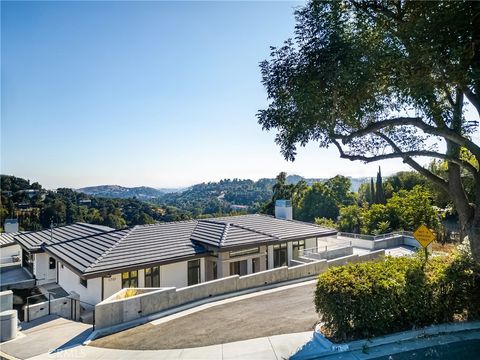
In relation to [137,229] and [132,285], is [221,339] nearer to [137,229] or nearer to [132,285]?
[132,285]

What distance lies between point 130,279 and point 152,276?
3.72 feet

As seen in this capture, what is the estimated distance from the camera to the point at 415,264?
10234mm

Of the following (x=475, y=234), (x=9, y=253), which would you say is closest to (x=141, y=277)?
(x=475, y=234)

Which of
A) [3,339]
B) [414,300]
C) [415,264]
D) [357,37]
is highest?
[357,37]

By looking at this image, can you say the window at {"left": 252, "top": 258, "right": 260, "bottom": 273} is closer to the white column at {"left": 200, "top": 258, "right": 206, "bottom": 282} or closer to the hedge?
the white column at {"left": 200, "top": 258, "right": 206, "bottom": 282}

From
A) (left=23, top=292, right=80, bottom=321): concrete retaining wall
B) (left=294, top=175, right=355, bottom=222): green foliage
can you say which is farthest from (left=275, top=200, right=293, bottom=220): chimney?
A: (left=294, top=175, right=355, bottom=222): green foliage

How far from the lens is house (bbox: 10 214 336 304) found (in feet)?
54.1

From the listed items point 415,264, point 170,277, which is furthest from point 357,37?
point 170,277

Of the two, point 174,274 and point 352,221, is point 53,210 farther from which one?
point 174,274

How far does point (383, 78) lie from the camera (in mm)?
10102

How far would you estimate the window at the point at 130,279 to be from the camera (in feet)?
54.5

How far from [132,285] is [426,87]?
15.0 metres

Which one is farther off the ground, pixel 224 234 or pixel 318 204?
pixel 224 234

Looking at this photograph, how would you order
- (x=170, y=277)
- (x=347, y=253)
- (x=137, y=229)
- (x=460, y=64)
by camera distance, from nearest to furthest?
1. (x=460, y=64)
2. (x=170, y=277)
3. (x=137, y=229)
4. (x=347, y=253)
